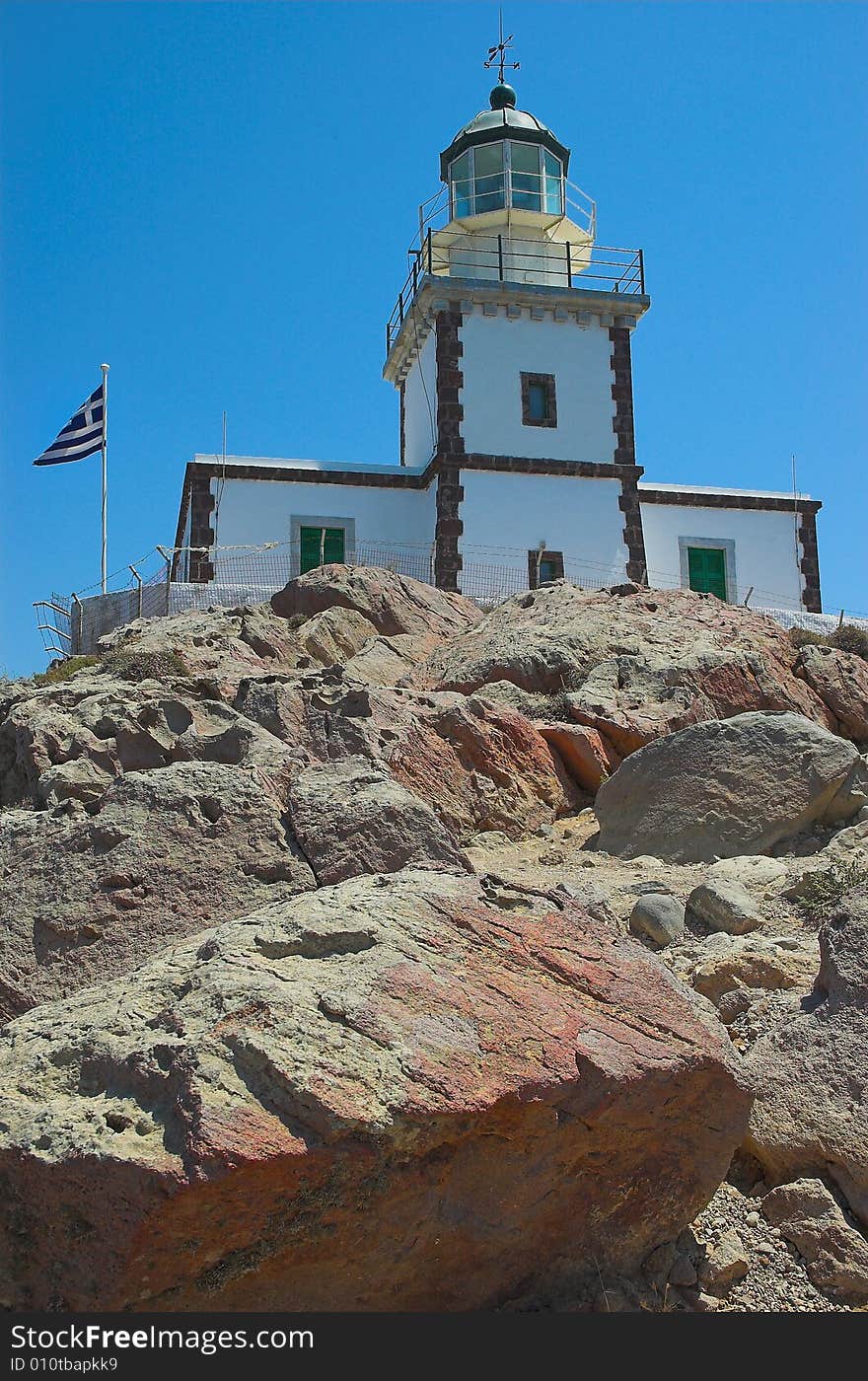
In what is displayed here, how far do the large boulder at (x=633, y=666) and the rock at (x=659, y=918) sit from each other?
360 cm

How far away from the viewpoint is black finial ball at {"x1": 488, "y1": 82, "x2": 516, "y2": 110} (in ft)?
92.9

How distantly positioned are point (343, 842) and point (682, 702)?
5.56 metres

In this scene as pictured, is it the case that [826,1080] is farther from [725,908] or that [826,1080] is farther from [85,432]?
[85,432]

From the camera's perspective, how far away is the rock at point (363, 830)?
A: 5523 mm

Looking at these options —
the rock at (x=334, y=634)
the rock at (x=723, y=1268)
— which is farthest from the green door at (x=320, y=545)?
the rock at (x=723, y=1268)

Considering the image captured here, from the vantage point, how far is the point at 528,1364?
364cm

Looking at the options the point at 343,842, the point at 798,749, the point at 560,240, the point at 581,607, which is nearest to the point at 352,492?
the point at 560,240

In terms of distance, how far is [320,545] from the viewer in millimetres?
23969


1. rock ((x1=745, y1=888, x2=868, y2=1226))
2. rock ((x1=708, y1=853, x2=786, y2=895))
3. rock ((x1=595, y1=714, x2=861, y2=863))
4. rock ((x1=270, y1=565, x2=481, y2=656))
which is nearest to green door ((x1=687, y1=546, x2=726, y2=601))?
rock ((x1=270, y1=565, x2=481, y2=656))

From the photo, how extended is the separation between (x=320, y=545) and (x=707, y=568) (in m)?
7.46

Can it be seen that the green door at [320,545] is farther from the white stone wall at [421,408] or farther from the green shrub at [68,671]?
the green shrub at [68,671]

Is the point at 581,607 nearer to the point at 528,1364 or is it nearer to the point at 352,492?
the point at 528,1364

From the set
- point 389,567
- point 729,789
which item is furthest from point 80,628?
point 729,789

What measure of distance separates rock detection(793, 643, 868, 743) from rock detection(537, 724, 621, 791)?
104 inches
